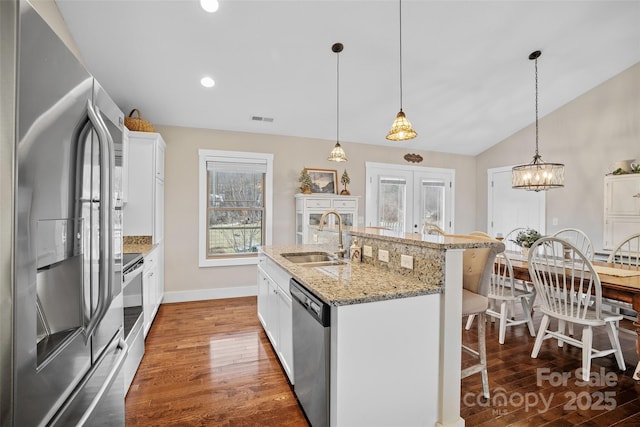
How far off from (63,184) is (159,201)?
10.8ft

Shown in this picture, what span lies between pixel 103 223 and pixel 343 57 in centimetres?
305

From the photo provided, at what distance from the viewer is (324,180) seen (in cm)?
497

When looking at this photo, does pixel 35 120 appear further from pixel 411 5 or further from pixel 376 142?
pixel 376 142

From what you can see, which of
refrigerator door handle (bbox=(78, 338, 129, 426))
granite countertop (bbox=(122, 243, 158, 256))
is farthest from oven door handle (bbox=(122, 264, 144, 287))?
refrigerator door handle (bbox=(78, 338, 129, 426))

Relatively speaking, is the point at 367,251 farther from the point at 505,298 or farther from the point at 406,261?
the point at 505,298

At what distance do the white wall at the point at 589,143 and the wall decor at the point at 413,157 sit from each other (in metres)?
1.79

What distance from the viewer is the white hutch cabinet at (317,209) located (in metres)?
4.52

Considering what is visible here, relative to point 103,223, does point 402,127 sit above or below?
above

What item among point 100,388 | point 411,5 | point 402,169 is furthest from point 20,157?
point 402,169

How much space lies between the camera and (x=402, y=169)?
5.62 m

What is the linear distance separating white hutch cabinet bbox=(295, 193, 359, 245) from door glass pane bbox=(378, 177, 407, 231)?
0.85m

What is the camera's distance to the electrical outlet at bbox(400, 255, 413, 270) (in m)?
1.93

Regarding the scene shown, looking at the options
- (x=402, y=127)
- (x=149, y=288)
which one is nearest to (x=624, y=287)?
(x=402, y=127)

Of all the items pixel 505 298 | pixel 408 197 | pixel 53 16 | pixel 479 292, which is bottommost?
pixel 505 298
